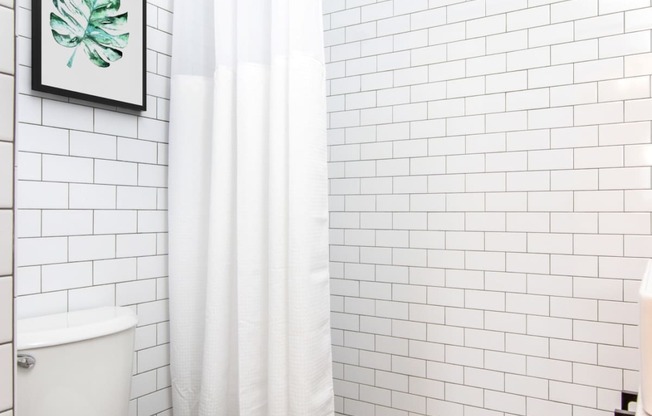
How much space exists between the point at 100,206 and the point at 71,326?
404mm

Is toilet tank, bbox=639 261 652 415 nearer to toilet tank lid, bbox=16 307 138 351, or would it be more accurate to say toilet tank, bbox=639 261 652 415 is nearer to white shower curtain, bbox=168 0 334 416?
white shower curtain, bbox=168 0 334 416

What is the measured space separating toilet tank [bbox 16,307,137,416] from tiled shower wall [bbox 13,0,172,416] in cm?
13

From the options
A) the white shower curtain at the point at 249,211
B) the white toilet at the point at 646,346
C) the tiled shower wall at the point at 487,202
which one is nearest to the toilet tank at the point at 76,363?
the white shower curtain at the point at 249,211

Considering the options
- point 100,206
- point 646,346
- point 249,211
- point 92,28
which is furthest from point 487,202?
point 92,28

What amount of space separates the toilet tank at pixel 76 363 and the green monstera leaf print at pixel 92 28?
0.75 meters

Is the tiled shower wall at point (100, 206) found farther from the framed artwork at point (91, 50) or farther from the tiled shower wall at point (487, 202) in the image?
the tiled shower wall at point (487, 202)

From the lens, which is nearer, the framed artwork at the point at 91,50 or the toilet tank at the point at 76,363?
the toilet tank at the point at 76,363

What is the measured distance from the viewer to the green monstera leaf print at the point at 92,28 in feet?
4.69

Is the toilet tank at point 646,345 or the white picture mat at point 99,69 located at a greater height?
the white picture mat at point 99,69

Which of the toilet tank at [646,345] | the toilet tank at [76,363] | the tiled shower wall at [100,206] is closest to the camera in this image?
the toilet tank at [646,345]

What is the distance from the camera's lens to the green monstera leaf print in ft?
4.69
